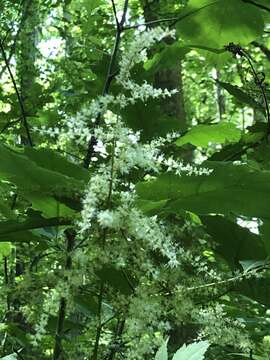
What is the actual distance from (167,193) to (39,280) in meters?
0.30

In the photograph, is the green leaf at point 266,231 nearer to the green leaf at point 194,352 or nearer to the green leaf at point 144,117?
the green leaf at point 194,352

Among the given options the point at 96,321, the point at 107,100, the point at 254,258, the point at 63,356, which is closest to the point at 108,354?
the point at 63,356

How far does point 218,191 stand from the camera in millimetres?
1077

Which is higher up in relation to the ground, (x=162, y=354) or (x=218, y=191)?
(x=218, y=191)

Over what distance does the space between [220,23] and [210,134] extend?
0.32 m

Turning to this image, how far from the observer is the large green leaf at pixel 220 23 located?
1.53 m

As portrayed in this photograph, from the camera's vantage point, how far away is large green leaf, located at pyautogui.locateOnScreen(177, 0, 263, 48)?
1.53 meters

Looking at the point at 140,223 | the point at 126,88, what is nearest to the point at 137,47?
the point at 126,88

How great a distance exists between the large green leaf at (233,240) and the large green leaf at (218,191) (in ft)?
1.29

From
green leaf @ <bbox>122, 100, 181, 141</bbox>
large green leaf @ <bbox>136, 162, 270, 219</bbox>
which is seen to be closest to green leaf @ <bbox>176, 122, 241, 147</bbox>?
green leaf @ <bbox>122, 100, 181, 141</bbox>

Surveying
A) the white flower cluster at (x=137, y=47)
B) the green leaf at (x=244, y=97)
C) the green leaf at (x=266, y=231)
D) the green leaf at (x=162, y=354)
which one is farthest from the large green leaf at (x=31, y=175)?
the green leaf at (x=244, y=97)

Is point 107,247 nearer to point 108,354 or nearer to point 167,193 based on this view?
point 167,193

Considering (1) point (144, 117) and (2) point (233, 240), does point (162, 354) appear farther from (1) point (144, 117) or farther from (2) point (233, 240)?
(1) point (144, 117)

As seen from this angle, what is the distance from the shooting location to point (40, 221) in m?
1.23
